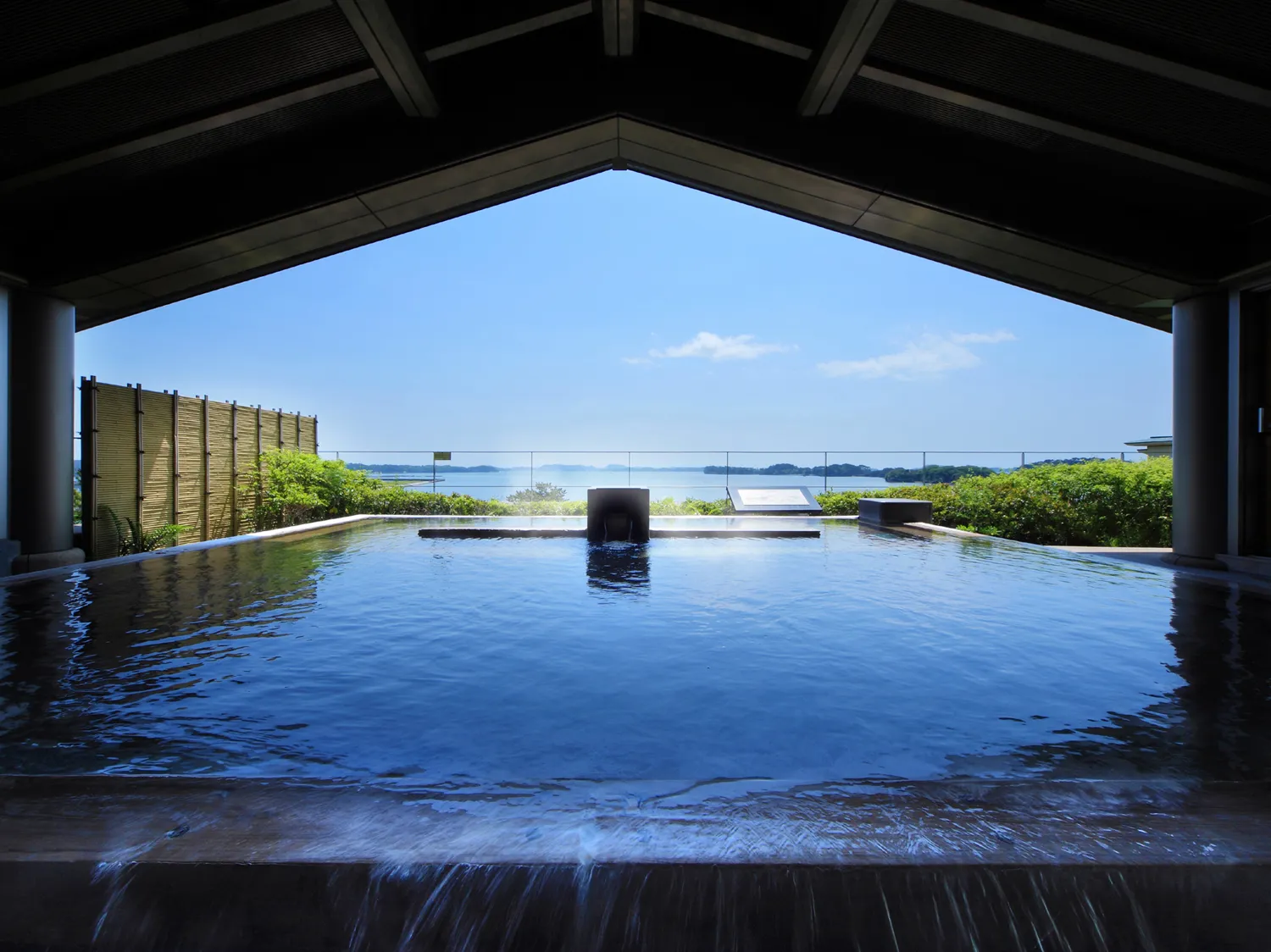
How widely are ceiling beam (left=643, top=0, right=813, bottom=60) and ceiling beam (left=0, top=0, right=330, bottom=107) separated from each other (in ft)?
10.8

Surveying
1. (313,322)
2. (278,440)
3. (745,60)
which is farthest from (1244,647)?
(313,322)

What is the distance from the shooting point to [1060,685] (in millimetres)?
3002

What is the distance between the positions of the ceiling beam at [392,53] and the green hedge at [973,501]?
21.4 feet

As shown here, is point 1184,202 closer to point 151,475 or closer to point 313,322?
point 151,475

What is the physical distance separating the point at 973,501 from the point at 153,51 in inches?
436

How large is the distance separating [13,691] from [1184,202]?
9820mm

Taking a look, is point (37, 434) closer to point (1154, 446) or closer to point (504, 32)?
point (504, 32)

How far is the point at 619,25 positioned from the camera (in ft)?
22.1

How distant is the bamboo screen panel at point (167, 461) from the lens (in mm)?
7527

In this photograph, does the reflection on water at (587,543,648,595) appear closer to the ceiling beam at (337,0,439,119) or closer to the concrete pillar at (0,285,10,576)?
the ceiling beam at (337,0,439,119)

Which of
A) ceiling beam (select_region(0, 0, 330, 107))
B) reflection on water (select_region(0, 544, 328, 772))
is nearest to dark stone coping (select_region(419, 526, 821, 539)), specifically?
reflection on water (select_region(0, 544, 328, 772))

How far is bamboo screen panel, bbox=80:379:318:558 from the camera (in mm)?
7527

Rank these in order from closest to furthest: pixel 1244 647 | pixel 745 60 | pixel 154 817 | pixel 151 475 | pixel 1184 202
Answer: pixel 154 817, pixel 1244 647, pixel 1184 202, pixel 745 60, pixel 151 475

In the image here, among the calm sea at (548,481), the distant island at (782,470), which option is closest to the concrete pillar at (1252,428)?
the calm sea at (548,481)
